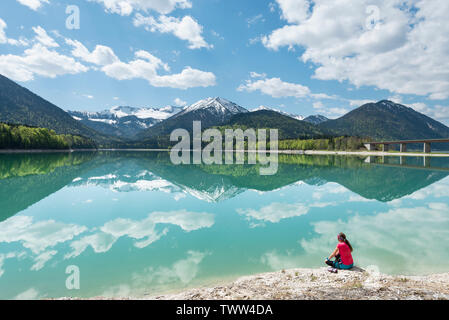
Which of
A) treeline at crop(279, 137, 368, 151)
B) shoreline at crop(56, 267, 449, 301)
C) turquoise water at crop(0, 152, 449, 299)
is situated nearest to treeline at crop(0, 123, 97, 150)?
turquoise water at crop(0, 152, 449, 299)

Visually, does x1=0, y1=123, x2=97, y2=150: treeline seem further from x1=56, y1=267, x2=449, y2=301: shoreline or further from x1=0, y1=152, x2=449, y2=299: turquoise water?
x1=56, y1=267, x2=449, y2=301: shoreline

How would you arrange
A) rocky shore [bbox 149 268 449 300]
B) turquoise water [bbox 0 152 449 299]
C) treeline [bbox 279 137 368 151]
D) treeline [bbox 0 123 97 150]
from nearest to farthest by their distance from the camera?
1. rocky shore [bbox 149 268 449 300]
2. turquoise water [bbox 0 152 449 299]
3. treeline [bbox 0 123 97 150]
4. treeline [bbox 279 137 368 151]

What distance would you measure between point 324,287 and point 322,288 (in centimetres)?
22

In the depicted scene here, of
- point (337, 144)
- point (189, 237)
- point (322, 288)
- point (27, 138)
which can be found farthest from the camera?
point (337, 144)

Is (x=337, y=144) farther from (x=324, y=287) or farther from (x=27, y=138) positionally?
(x=27, y=138)

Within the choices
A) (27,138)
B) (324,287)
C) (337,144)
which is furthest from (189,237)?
(337,144)

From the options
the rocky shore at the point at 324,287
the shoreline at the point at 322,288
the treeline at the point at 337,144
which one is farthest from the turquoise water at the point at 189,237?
the treeline at the point at 337,144

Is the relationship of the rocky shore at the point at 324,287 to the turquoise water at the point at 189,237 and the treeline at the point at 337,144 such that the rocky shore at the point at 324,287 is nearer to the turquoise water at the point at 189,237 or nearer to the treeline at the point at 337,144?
the turquoise water at the point at 189,237

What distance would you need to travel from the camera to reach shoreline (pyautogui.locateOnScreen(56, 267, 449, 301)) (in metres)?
6.54

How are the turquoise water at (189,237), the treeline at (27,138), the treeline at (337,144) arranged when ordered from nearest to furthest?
the turquoise water at (189,237) → the treeline at (27,138) → the treeline at (337,144)

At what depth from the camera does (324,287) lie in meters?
7.50

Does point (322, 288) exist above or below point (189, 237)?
above

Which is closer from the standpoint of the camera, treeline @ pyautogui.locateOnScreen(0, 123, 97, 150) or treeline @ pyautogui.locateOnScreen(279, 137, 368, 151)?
treeline @ pyautogui.locateOnScreen(0, 123, 97, 150)

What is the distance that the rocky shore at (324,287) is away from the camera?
653 cm
